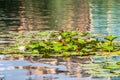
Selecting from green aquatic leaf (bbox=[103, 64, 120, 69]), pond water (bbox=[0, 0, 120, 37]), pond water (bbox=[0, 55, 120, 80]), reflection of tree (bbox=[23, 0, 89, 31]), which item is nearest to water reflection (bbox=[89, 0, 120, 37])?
pond water (bbox=[0, 0, 120, 37])

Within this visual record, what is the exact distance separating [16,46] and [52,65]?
5.44 meters

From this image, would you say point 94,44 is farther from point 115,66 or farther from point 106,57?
point 115,66

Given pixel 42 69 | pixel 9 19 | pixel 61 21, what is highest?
pixel 42 69

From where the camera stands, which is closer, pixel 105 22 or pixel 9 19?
pixel 105 22

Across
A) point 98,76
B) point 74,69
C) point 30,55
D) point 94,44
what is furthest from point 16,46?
point 98,76

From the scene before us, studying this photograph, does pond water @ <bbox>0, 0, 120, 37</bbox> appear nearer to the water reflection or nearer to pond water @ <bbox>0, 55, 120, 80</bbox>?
the water reflection

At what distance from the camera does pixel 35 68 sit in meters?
19.4

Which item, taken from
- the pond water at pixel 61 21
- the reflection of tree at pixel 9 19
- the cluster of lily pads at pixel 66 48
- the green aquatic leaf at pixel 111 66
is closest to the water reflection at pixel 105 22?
the pond water at pixel 61 21

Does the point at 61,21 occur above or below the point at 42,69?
below

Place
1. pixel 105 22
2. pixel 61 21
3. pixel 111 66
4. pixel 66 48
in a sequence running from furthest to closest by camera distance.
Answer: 1. pixel 61 21
2. pixel 105 22
3. pixel 66 48
4. pixel 111 66

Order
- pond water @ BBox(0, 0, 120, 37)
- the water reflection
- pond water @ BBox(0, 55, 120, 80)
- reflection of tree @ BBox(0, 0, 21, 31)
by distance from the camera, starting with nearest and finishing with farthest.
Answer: pond water @ BBox(0, 55, 120, 80) < the water reflection < pond water @ BBox(0, 0, 120, 37) < reflection of tree @ BBox(0, 0, 21, 31)

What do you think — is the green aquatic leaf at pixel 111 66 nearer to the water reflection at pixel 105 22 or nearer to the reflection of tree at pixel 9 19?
the water reflection at pixel 105 22

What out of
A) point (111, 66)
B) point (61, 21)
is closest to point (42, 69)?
point (111, 66)

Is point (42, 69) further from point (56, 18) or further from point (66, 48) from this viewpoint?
point (56, 18)
